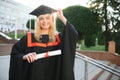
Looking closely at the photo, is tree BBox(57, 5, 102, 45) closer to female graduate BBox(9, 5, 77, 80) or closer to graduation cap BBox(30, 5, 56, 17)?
graduation cap BBox(30, 5, 56, 17)

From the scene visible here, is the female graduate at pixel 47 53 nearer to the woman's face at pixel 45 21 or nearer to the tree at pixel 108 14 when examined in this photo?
the woman's face at pixel 45 21

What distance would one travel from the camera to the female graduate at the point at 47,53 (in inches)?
122

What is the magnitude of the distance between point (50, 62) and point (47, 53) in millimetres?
119

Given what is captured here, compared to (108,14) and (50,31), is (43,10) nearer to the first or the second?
(50,31)

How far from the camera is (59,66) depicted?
10.2ft

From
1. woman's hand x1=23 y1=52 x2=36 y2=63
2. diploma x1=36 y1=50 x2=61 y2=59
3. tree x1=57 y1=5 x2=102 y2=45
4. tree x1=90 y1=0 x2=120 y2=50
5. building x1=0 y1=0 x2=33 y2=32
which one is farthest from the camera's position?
building x1=0 y1=0 x2=33 y2=32

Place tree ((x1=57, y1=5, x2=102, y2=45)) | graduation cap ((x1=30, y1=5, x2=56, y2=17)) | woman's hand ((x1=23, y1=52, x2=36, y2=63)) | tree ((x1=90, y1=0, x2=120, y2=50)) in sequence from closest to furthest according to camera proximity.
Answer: woman's hand ((x1=23, y1=52, x2=36, y2=63))
graduation cap ((x1=30, y1=5, x2=56, y2=17))
tree ((x1=57, y1=5, x2=102, y2=45))
tree ((x1=90, y1=0, x2=120, y2=50))

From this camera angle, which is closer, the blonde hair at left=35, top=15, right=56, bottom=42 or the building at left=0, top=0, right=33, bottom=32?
the blonde hair at left=35, top=15, right=56, bottom=42

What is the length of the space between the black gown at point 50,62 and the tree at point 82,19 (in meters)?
15.5

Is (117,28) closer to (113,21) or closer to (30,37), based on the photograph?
(113,21)

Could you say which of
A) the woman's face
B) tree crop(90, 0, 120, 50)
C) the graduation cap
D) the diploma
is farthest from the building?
the diploma

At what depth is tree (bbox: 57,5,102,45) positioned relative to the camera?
19219 mm

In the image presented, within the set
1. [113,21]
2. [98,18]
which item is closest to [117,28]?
[113,21]

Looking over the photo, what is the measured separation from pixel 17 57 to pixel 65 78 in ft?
1.86
